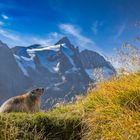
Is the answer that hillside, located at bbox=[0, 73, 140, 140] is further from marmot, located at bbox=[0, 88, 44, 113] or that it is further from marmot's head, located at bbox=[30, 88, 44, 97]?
marmot's head, located at bbox=[30, 88, 44, 97]

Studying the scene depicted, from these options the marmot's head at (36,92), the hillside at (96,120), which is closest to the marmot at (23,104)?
the marmot's head at (36,92)

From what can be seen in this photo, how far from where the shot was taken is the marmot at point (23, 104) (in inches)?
543

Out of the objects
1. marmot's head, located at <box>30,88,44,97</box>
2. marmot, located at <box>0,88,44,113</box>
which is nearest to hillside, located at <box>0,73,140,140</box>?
marmot, located at <box>0,88,44,113</box>

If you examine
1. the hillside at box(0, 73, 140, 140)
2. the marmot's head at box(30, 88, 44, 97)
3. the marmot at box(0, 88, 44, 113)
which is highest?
the marmot's head at box(30, 88, 44, 97)

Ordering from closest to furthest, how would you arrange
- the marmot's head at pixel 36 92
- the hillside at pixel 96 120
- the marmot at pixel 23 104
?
the hillside at pixel 96 120
the marmot at pixel 23 104
the marmot's head at pixel 36 92

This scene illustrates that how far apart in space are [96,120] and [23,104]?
21.6 ft

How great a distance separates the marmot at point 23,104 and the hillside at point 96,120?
3.88m

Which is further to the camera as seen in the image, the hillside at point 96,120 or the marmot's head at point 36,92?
the marmot's head at point 36,92

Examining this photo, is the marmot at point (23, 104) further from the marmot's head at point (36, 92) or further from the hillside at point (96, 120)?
the hillside at point (96, 120)

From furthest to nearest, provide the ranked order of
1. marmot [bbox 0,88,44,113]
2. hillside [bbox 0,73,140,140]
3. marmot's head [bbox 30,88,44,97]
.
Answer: marmot's head [bbox 30,88,44,97] < marmot [bbox 0,88,44,113] < hillside [bbox 0,73,140,140]

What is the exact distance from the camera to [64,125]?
958 cm

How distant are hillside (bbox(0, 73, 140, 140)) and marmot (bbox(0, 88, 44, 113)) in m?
3.88

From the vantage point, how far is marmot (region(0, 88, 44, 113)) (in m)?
13.8

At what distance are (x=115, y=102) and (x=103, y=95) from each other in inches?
26.8
